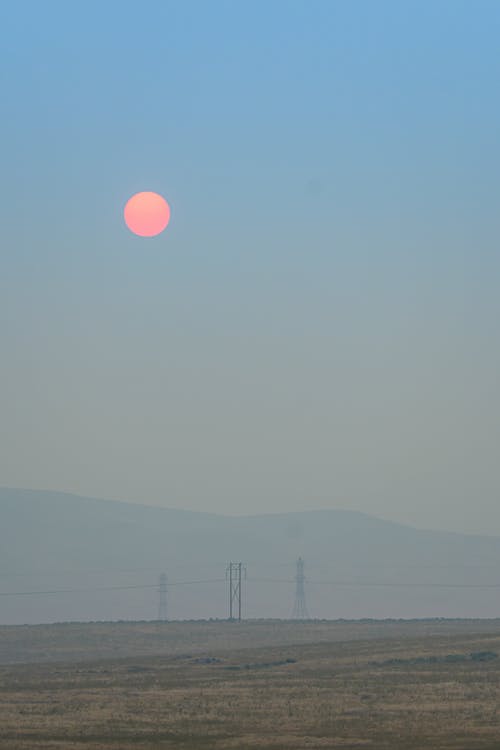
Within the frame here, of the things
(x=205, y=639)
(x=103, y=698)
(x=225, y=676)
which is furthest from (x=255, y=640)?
(x=103, y=698)

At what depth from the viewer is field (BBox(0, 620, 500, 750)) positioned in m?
52.4

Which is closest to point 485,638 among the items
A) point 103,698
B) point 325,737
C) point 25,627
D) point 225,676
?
point 225,676

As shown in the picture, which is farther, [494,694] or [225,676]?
[225,676]

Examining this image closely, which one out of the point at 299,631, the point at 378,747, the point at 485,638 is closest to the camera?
the point at 378,747

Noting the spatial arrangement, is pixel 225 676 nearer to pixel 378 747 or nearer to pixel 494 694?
pixel 494 694

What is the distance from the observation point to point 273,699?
6638 centimetres

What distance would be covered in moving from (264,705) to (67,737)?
42.3 ft

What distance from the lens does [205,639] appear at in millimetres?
142500

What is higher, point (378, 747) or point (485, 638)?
point (485, 638)

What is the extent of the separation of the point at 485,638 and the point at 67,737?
56.1 m

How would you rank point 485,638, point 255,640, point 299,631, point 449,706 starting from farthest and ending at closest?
point 299,631
point 255,640
point 485,638
point 449,706

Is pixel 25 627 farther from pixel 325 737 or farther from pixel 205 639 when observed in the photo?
pixel 325 737

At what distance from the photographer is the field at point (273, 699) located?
5241cm

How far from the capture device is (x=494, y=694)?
66.4 m
